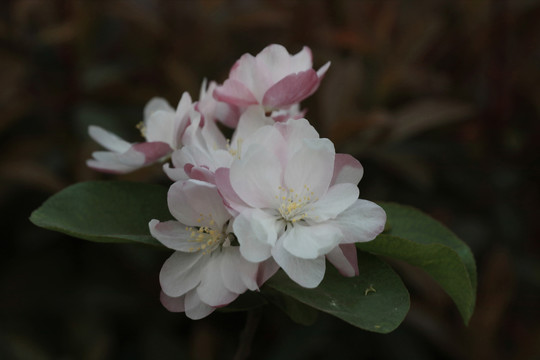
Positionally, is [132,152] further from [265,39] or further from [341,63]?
[265,39]

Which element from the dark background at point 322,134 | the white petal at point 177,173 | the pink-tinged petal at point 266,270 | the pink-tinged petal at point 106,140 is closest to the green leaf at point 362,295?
the pink-tinged petal at point 266,270

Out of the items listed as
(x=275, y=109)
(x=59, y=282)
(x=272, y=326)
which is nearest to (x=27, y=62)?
(x=59, y=282)

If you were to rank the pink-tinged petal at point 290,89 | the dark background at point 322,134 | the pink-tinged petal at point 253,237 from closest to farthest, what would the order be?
1. the pink-tinged petal at point 253,237
2. the pink-tinged petal at point 290,89
3. the dark background at point 322,134

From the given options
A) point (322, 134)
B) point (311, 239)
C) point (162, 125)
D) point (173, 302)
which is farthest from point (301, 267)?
point (322, 134)

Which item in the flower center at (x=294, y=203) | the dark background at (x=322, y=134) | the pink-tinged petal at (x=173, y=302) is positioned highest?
the flower center at (x=294, y=203)

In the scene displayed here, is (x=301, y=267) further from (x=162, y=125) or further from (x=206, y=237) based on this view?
(x=162, y=125)

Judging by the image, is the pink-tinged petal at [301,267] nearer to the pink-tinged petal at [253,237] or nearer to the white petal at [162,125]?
the pink-tinged petal at [253,237]
